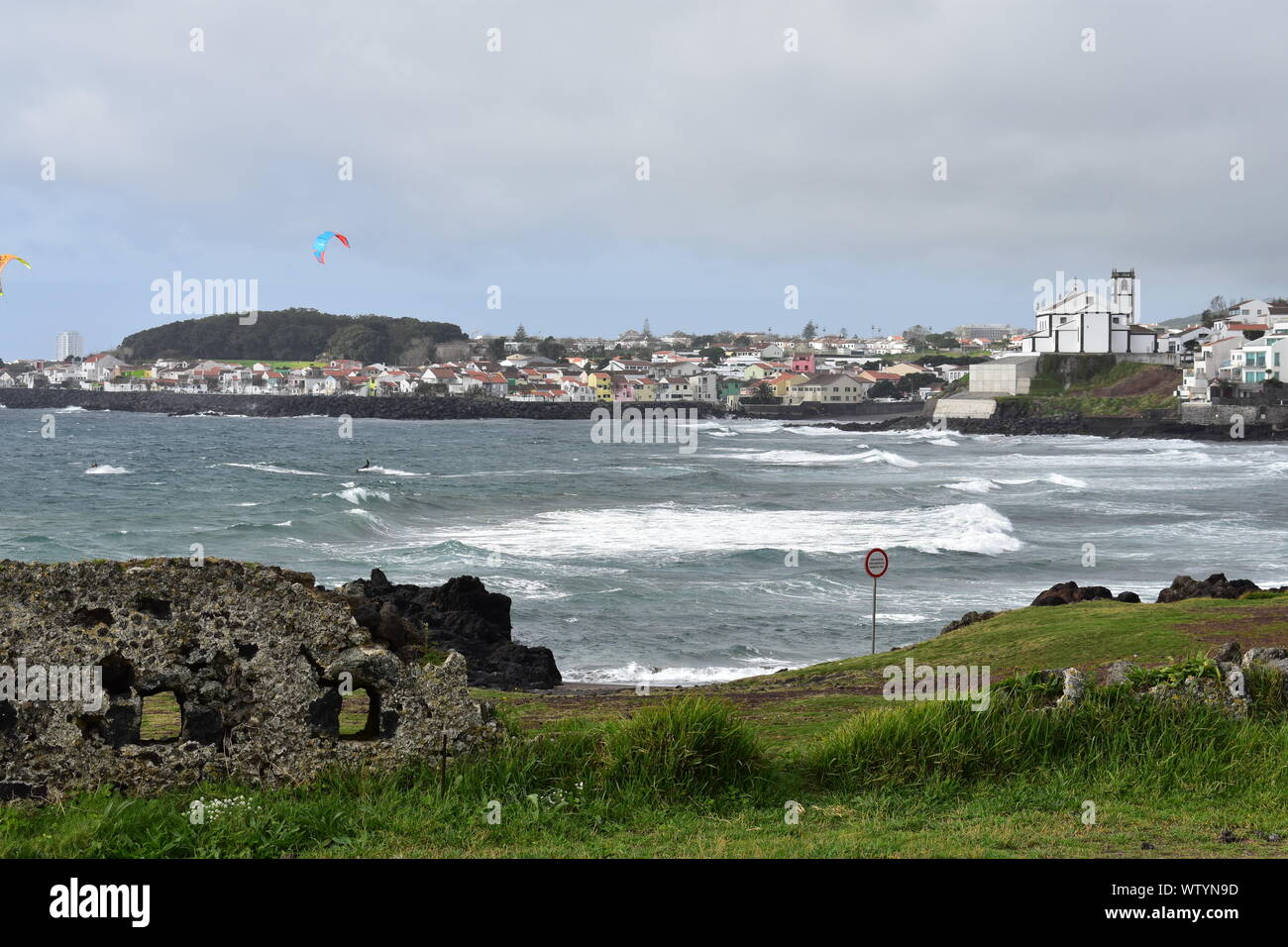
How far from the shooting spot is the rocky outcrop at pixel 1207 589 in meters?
19.6

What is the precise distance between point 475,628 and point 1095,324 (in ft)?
360

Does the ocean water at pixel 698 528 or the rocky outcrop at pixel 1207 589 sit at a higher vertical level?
the rocky outcrop at pixel 1207 589

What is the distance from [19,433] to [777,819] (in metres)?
107

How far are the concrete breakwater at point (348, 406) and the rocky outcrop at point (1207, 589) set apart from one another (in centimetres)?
12400

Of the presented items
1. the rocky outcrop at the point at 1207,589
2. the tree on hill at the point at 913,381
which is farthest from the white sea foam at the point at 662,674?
the tree on hill at the point at 913,381

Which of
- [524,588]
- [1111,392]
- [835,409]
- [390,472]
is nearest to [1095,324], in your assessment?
→ [1111,392]

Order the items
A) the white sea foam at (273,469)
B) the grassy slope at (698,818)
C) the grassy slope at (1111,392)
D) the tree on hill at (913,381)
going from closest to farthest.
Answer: the grassy slope at (698,818) → the white sea foam at (273,469) → the grassy slope at (1111,392) → the tree on hill at (913,381)

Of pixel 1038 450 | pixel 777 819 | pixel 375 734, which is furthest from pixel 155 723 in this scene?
pixel 1038 450

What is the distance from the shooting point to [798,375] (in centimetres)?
16388

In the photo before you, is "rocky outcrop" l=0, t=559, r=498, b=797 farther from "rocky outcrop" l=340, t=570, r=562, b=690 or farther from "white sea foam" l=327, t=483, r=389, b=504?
"white sea foam" l=327, t=483, r=389, b=504

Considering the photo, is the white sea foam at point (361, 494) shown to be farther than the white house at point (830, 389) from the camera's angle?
No

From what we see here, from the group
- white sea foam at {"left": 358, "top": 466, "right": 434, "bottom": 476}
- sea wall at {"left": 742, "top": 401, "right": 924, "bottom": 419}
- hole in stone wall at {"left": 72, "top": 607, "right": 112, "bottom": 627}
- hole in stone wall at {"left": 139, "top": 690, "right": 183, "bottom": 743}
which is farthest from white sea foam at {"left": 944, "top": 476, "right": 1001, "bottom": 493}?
sea wall at {"left": 742, "top": 401, "right": 924, "bottom": 419}

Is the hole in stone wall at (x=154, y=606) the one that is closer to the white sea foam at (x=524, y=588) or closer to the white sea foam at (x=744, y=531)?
the white sea foam at (x=524, y=588)
